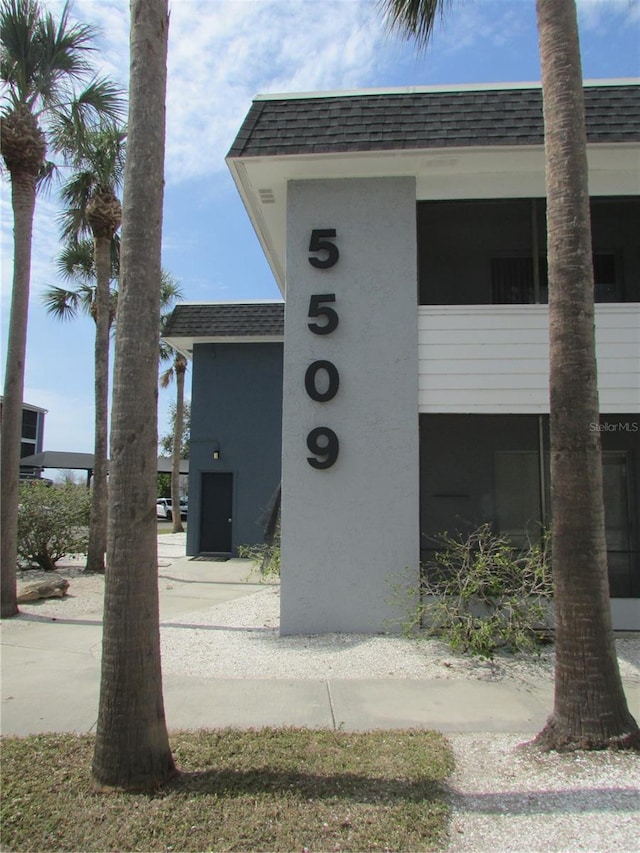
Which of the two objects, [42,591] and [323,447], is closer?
[323,447]

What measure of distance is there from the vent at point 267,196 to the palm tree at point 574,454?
467 centimetres

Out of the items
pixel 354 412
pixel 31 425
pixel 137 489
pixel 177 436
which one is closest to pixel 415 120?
pixel 354 412

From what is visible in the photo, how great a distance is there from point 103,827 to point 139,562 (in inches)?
51.1

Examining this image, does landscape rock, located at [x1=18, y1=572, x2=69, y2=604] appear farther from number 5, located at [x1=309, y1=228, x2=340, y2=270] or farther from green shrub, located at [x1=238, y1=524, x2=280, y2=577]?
number 5, located at [x1=309, y1=228, x2=340, y2=270]

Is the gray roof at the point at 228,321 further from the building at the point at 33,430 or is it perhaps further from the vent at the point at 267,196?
the building at the point at 33,430

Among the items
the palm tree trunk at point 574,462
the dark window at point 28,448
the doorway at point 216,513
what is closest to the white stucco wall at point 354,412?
the palm tree trunk at point 574,462

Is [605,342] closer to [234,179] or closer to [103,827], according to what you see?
[234,179]

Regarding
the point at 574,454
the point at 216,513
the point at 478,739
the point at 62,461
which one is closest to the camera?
the point at 574,454

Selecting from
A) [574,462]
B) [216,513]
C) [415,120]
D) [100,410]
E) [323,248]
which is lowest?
[216,513]

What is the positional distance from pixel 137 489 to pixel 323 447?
4.26 metres

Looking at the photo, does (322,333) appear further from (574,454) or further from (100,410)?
(100,410)

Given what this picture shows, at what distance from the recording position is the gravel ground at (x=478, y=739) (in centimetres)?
334

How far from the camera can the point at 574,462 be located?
4.25m

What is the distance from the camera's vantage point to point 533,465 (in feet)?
35.2
